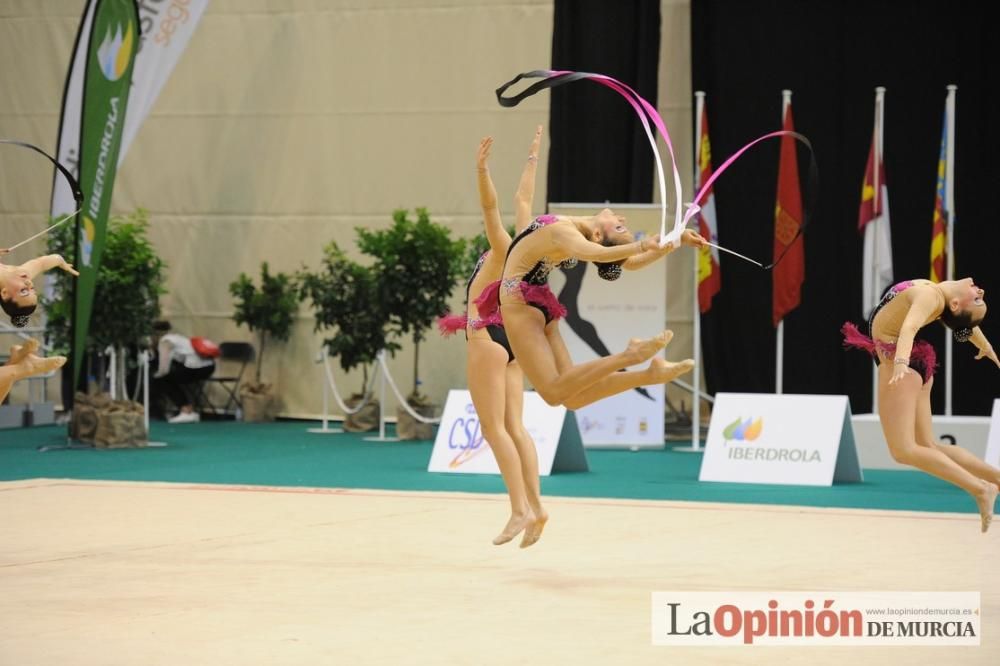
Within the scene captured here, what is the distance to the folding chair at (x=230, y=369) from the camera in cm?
1652

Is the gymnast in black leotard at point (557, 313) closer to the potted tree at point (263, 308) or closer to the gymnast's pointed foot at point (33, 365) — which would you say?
the gymnast's pointed foot at point (33, 365)

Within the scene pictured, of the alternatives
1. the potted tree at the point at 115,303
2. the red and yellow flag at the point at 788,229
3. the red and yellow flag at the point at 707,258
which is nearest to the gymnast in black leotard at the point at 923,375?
the red and yellow flag at the point at 788,229

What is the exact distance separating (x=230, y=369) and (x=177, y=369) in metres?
1.09

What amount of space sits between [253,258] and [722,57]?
617 cm

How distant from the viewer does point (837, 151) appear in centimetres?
1384

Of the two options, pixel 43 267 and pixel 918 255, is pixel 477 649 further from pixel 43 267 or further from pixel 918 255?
pixel 918 255

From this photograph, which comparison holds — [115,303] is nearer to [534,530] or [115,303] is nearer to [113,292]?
[113,292]

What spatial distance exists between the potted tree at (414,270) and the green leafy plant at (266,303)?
220cm

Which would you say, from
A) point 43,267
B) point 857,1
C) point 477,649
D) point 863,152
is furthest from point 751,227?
point 477,649

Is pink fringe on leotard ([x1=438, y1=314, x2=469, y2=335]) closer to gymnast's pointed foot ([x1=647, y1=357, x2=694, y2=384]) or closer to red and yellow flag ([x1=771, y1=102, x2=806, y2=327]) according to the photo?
gymnast's pointed foot ([x1=647, y1=357, x2=694, y2=384])

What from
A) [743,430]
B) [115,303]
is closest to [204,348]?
[115,303]

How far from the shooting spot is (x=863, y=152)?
45.4ft

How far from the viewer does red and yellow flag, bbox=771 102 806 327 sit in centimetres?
1197

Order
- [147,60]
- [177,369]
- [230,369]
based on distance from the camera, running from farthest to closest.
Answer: [230,369]
[177,369]
[147,60]
